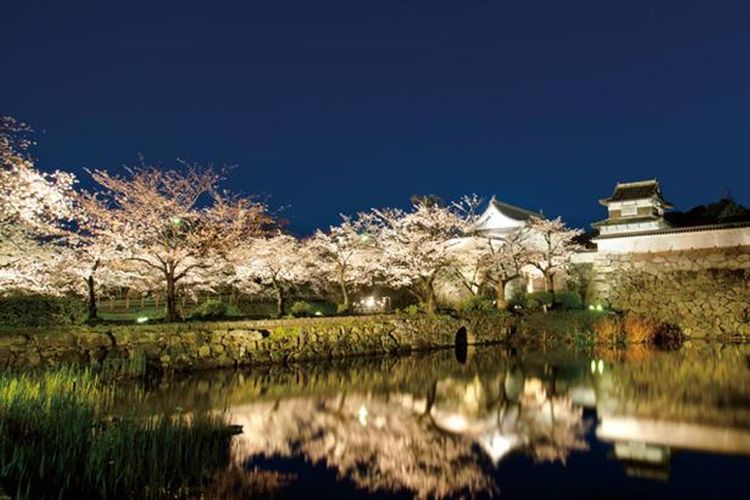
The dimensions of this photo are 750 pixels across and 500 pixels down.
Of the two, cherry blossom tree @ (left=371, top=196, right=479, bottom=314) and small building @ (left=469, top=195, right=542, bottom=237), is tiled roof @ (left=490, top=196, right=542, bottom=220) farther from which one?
cherry blossom tree @ (left=371, top=196, right=479, bottom=314)

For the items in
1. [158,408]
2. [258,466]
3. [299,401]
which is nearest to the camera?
[258,466]

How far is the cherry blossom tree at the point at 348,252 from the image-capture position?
30.2 metres

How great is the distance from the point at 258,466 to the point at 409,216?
22720 mm

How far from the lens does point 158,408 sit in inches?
485

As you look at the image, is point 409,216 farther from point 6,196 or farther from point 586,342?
point 6,196

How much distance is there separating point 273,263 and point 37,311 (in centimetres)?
1173

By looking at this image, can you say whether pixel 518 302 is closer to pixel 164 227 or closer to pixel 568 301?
pixel 568 301

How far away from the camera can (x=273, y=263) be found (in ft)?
89.2

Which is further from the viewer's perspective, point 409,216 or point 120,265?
point 409,216

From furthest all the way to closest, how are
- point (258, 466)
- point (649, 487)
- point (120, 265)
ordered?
point (120, 265) < point (258, 466) < point (649, 487)

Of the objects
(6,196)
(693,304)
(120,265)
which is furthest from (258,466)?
(693,304)

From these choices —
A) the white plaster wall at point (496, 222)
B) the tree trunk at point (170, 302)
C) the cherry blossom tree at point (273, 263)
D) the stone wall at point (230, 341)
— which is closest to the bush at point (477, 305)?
the stone wall at point (230, 341)

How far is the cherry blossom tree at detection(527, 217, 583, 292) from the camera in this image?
33991mm

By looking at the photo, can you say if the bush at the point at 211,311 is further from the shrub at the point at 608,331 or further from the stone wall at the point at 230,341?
the shrub at the point at 608,331
